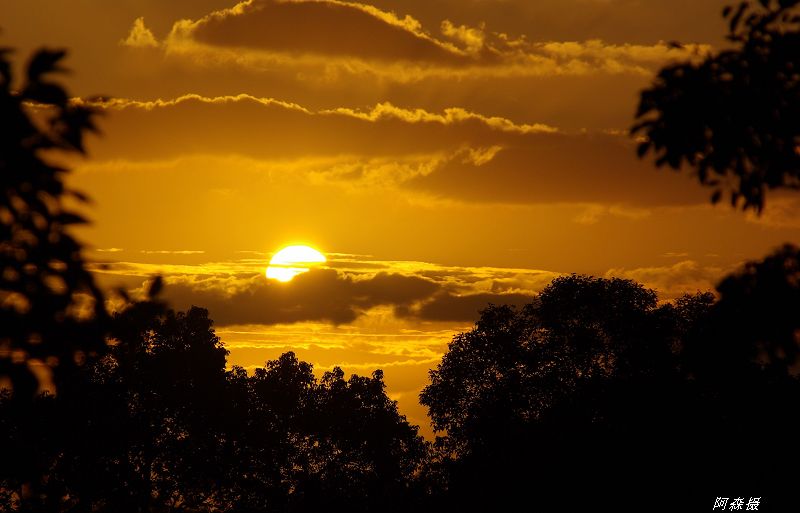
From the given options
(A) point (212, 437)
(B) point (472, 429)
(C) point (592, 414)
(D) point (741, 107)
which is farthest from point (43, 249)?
(A) point (212, 437)

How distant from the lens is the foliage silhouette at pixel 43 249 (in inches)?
469

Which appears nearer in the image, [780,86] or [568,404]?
[780,86]

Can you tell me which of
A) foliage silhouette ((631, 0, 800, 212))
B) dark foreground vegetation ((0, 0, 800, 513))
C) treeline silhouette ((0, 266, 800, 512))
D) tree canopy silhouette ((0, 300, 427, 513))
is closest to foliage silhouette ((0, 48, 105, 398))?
dark foreground vegetation ((0, 0, 800, 513))

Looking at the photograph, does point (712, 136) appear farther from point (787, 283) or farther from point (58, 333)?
point (58, 333)

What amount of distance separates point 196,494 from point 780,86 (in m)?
63.0

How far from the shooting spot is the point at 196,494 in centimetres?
7244

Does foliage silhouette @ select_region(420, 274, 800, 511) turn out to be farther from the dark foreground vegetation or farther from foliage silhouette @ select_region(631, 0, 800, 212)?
foliage silhouette @ select_region(631, 0, 800, 212)

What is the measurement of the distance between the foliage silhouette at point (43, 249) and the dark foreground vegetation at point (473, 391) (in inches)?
1.0

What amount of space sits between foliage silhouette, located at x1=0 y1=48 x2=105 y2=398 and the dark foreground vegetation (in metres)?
0.02

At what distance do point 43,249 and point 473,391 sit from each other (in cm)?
6072

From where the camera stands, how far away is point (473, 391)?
71.3m

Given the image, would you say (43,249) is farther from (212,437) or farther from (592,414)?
(212,437)

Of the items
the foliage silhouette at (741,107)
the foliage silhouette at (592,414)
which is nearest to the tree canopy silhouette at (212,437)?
the foliage silhouette at (592,414)

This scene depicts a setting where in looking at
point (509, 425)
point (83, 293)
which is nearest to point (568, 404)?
point (509, 425)
